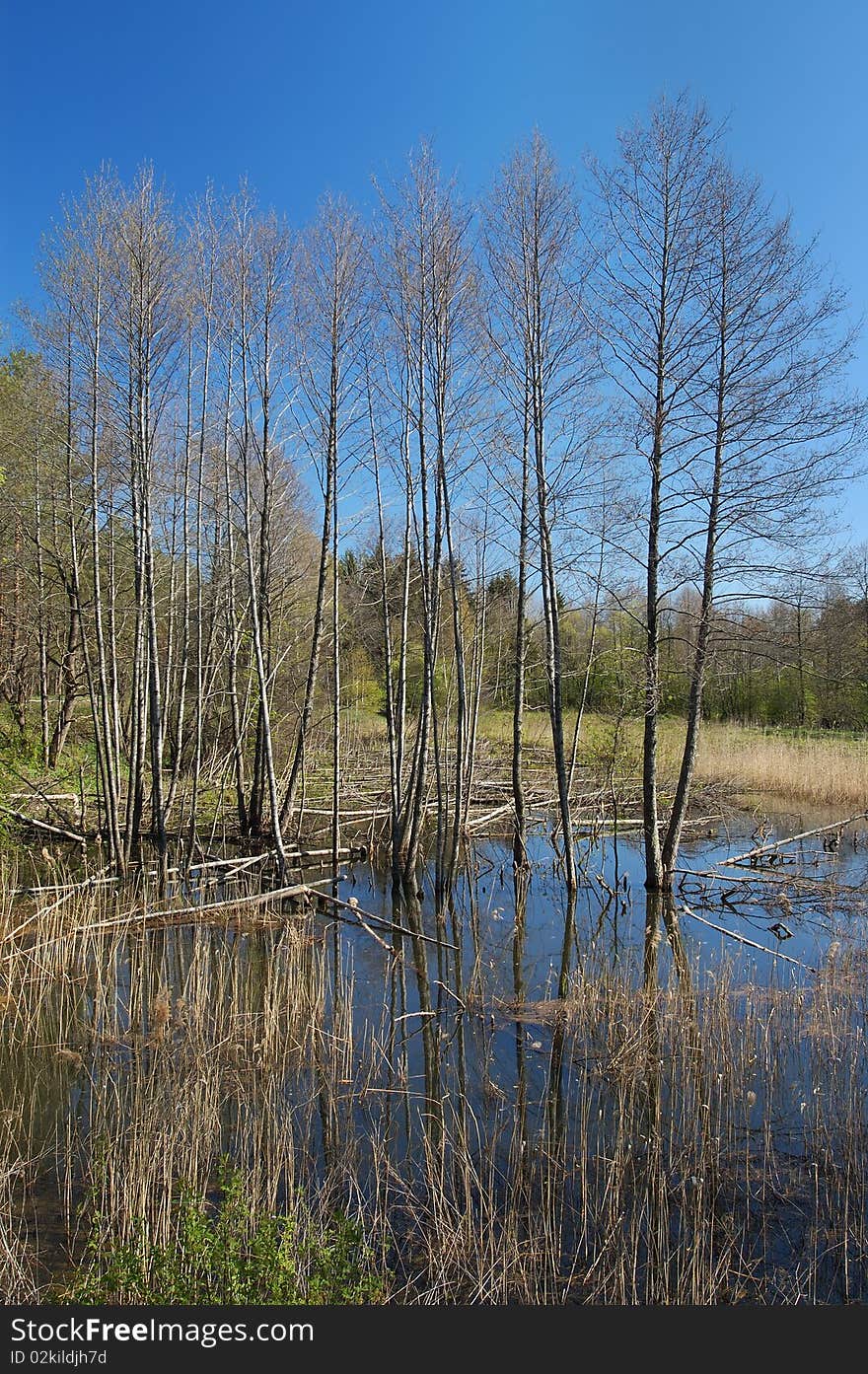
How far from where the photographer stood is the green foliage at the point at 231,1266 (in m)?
3.16

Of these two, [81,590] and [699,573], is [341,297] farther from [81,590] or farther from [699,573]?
[81,590]

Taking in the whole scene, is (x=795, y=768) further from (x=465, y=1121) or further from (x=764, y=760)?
(x=465, y=1121)

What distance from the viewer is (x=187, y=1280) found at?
3213 mm

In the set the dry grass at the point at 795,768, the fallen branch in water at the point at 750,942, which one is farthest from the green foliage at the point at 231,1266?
the dry grass at the point at 795,768

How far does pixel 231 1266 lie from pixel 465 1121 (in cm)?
224

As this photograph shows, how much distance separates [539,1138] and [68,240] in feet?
39.7

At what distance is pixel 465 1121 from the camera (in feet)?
16.9

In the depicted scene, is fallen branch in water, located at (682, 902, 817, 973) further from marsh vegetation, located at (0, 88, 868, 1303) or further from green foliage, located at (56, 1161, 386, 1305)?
green foliage, located at (56, 1161, 386, 1305)

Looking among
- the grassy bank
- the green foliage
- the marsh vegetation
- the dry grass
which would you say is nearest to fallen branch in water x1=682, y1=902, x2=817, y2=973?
the marsh vegetation

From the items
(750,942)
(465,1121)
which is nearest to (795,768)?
(750,942)

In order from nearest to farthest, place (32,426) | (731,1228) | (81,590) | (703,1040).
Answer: (731,1228) < (703,1040) < (32,426) < (81,590)

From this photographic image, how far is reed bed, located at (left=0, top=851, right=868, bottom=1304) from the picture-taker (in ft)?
12.2

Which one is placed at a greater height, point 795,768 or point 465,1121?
point 795,768

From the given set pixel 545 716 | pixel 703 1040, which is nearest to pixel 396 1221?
pixel 703 1040
